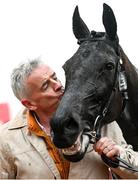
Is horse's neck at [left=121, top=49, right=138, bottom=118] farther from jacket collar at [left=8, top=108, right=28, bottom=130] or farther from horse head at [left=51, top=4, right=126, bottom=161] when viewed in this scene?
jacket collar at [left=8, top=108, right=28, bottom=130]

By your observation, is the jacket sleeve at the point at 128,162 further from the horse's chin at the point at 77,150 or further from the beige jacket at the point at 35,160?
the horse's chin at the point at 77,150

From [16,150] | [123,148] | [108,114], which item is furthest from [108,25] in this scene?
[16,150]

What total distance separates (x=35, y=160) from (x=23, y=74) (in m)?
0.32

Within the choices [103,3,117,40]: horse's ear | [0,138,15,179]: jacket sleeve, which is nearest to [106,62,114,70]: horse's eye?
[103,3,117,40]: horse's ear

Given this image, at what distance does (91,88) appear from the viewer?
1.35 meters

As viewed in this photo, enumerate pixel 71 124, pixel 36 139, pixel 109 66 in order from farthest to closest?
pixel 36 139
pixel 109 66
pixel 71 124

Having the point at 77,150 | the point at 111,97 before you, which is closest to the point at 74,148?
the point at 77,150

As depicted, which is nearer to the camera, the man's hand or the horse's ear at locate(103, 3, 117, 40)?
the man's hand

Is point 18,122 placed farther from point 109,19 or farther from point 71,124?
point 109,19

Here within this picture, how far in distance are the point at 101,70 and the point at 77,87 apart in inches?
4.0

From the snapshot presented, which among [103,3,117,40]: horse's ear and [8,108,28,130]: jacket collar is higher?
[103,3,117,40]: horse's ear

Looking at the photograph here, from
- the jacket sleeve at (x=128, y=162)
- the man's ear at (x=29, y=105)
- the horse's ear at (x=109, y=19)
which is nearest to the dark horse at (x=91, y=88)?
the horse's ear at (x=109, y=19)

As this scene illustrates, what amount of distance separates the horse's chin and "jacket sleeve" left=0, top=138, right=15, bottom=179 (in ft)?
0.86

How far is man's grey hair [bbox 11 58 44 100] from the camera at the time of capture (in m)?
1.56
